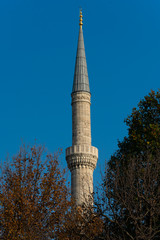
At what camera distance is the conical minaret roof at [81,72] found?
42594 mm

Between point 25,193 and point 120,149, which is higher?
point 120,149

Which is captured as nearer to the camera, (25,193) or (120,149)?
(25,193)

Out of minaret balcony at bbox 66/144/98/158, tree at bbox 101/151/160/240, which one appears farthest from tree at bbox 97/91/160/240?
minaret balcony at bbox 66/144/98/158

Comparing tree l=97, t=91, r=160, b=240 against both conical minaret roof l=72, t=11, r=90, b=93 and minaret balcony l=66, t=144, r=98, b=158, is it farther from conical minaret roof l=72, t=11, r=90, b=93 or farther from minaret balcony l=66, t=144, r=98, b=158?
conical minaret roof l=72, t=11, r=90, b=93

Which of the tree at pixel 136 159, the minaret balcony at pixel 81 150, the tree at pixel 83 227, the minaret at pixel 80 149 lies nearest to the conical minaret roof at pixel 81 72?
the minaret at pixel 80 149

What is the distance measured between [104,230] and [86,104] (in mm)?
20620

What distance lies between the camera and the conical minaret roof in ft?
140

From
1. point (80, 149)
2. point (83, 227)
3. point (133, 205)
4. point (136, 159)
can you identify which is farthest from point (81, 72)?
point (133, 205)

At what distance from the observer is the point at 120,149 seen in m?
29.3

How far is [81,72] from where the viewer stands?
43.5 metres

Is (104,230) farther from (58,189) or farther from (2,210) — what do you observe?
(2,210)

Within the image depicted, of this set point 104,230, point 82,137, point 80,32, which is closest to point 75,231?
point 104,230

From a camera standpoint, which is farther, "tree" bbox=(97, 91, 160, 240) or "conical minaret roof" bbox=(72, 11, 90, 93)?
"conical minaret roof" bbox=(72, 11, 90, 93)

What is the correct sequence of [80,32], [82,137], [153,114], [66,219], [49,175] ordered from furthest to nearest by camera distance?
[80,32] → [82,137] → [153,114] → [49,175] → [66,219]
